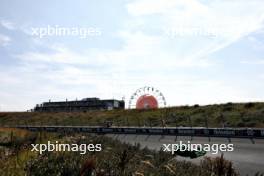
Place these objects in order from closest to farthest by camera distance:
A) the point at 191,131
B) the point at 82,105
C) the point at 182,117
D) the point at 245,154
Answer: the point at 245,154, the point at 191,131, the point at 182,117, the point at 82,105

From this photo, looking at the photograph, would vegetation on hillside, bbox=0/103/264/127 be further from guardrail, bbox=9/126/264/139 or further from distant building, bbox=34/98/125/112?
distant building, bbox=34/98/125/112

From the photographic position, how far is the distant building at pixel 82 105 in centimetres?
12500

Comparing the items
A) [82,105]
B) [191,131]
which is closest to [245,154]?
[191,131]

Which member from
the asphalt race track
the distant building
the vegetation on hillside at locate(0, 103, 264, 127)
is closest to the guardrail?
the asphalt race track

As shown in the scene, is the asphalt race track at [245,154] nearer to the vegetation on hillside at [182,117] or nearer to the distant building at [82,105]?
the vegetation on hillside at [182,117]

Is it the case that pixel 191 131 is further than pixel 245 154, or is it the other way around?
pixel 191 131

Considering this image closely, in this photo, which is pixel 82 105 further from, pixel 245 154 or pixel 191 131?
pixel 245 154

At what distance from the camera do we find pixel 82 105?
130 meters

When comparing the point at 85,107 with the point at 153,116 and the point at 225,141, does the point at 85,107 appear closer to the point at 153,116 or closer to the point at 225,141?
the point at 153,116

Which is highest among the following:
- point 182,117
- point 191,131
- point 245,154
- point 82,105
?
point 82,105

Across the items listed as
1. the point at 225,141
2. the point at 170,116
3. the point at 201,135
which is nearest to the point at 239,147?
the point at 225,141

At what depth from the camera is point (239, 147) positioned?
2697cm

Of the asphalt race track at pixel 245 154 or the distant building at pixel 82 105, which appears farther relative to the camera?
the distant building at pixel 82 105

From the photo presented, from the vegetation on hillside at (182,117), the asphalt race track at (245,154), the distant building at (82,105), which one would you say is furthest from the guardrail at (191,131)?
the distant building at (82,105)
